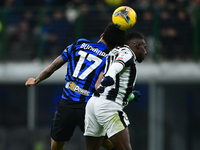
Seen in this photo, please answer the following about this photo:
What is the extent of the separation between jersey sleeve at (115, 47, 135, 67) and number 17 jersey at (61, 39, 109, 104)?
1.20 ft

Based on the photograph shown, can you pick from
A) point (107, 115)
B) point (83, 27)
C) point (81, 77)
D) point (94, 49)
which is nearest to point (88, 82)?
point (81, 77)

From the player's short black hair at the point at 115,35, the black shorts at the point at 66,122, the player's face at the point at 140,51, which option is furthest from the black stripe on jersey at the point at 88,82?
the player's face at the point at 140,51

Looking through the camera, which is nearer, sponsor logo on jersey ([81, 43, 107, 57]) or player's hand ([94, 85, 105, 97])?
player's hand ([94, 85, 105, 97])

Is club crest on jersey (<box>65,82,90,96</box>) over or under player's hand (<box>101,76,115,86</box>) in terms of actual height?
under

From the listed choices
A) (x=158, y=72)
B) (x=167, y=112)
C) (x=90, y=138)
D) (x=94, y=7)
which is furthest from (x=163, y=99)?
(x=90, y=138)

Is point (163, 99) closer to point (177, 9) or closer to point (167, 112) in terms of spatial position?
point (167, 112)

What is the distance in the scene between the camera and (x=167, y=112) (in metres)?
9.84

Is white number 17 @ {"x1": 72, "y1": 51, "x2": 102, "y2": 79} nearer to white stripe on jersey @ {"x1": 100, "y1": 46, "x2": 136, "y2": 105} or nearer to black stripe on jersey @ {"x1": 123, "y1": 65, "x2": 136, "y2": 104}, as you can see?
white stripe on jersey @ {"x1": 100, "y1": 46, "x2": 136, "y2": 105}

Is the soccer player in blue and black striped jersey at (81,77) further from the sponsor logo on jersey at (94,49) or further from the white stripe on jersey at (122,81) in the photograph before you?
the white stripe on jersey at (122,81)

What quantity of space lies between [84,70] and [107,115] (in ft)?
2.06

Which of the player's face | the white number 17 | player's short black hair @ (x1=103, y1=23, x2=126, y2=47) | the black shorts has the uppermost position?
player's short black hair @ (x1=103, y1=23, x2=126, y2=47)

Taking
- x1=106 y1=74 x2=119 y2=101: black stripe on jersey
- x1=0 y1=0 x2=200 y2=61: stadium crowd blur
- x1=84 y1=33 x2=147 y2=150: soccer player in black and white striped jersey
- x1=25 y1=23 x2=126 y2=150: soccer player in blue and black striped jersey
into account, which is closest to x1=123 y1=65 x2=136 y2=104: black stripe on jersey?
x1=84 y1=33 x2=147 y2=150: soccer player in black and white striped jersey

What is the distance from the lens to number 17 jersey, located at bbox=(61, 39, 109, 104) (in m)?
4.57

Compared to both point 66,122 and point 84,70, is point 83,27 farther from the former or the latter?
point 66,122
